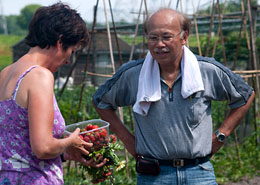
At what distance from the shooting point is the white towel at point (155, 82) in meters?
2.26

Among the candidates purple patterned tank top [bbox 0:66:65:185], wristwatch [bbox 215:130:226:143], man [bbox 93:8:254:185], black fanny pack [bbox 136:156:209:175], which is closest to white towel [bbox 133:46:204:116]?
man [bbox 93:8:254:185]

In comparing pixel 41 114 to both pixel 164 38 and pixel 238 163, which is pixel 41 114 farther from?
pixel 238 163

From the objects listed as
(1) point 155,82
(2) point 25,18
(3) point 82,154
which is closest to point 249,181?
(1) point 155,82

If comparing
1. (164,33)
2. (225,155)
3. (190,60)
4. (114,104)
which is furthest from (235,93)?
(225,155)

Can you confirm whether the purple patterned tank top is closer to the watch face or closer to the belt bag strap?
the belt bag strap

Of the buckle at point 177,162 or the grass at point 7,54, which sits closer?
the buckle at point 177,162

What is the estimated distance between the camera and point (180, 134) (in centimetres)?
227

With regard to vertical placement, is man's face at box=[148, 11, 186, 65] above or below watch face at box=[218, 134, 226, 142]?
above

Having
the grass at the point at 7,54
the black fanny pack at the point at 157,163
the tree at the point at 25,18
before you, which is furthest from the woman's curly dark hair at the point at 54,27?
the grass at the point at 7,54

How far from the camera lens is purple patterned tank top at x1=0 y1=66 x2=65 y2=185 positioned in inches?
A: 74.2

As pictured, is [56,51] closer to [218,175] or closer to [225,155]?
[218,175]

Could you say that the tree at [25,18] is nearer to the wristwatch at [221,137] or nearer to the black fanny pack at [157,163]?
the black fanny pack at [157,163]

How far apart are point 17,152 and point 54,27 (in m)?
0.61

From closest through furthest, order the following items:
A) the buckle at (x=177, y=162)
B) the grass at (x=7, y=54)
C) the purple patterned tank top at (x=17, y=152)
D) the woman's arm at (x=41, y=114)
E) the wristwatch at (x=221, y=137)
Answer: the woman's arm at (x=41, y=114)
the purple patterned tank top at (x=17, y=152)
the buckle at (x=177, y=162)
the wristwatch at (x=221, y=137)
the grass at (x=7, y=54)
